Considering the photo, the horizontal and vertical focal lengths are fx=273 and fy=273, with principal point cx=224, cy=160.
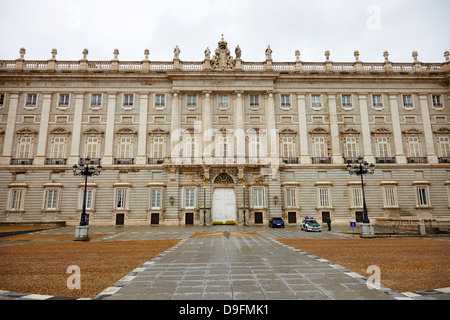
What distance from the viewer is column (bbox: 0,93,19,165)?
29.5m

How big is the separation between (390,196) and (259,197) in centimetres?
1433

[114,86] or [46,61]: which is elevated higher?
[46,61]

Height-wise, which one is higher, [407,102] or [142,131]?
[407,102]

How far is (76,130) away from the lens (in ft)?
99.7

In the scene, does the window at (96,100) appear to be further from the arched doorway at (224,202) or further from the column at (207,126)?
the arched doorway at (224,202)

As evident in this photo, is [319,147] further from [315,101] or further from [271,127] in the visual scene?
[271,127]

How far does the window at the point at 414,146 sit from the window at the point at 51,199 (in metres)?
39.3

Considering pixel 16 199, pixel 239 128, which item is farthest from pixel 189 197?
pixel 16 199

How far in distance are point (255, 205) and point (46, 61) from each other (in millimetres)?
29078

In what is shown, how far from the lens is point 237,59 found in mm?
31969

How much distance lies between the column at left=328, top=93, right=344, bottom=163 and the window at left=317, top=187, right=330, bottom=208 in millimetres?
3404
